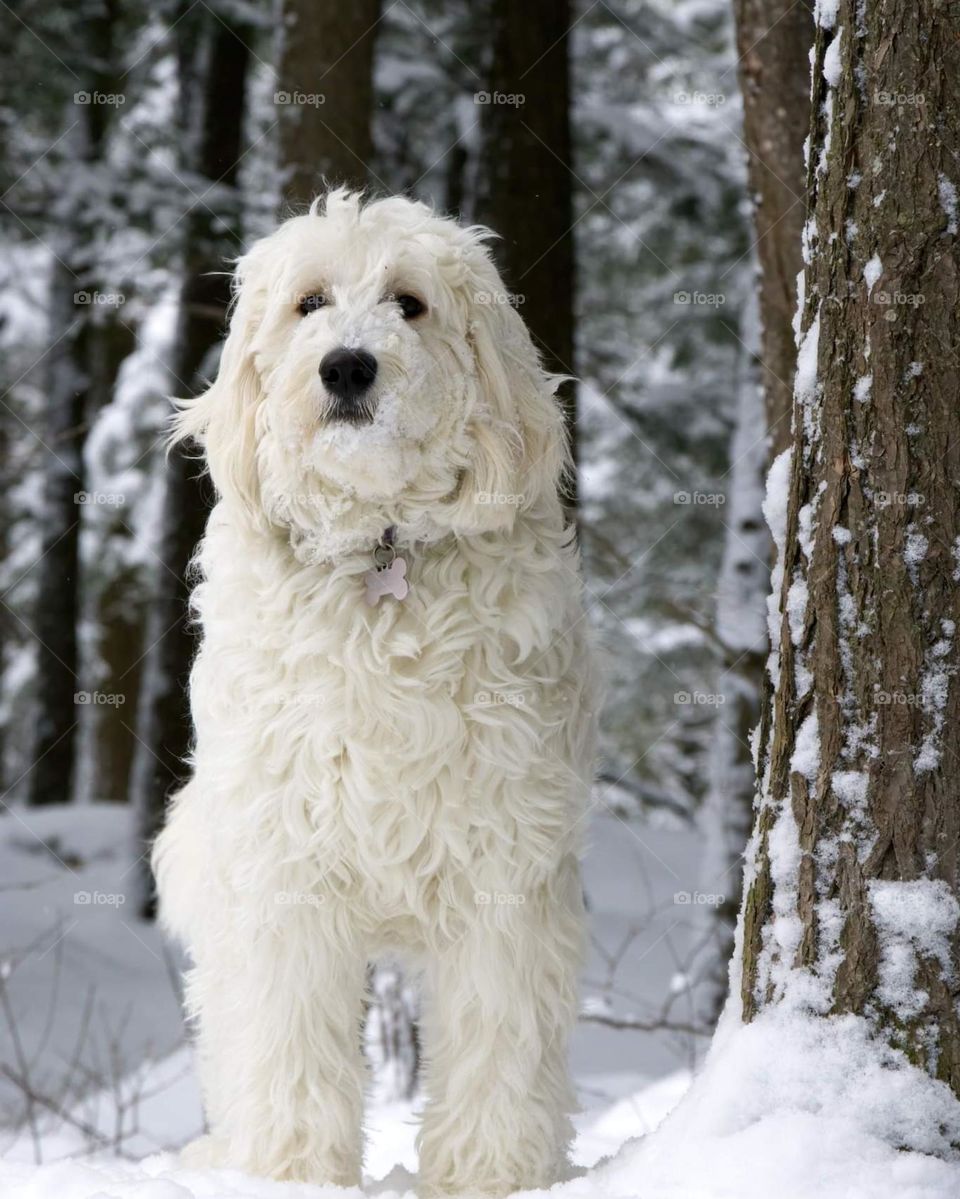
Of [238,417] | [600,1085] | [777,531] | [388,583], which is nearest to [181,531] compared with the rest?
[600,1085]

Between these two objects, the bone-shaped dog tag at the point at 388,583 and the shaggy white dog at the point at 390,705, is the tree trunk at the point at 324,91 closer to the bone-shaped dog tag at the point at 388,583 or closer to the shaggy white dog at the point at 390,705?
the shaggy white dog at the point at 390,705

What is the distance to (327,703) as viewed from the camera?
337 cm

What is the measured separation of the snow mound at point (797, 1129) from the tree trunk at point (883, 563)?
75 millimetres

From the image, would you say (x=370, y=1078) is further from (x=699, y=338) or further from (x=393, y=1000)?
(x=699, y=338)

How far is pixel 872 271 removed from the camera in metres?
2.80

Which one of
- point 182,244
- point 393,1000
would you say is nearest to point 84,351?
point 182,244

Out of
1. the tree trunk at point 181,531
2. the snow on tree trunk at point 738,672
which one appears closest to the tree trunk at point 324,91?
the snow on tree trunk at point 738,672

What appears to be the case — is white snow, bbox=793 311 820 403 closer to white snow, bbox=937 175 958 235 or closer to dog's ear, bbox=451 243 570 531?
white snow, bbox=937 175 958 235

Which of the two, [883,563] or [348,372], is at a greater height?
[348,372]

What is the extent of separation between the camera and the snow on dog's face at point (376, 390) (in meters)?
3.31

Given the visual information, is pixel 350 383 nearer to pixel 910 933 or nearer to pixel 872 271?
pixel 872 271

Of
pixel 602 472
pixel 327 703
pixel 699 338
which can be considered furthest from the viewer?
pixel 602 472

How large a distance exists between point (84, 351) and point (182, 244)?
13.8 feet

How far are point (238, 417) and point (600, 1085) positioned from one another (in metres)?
4.39
